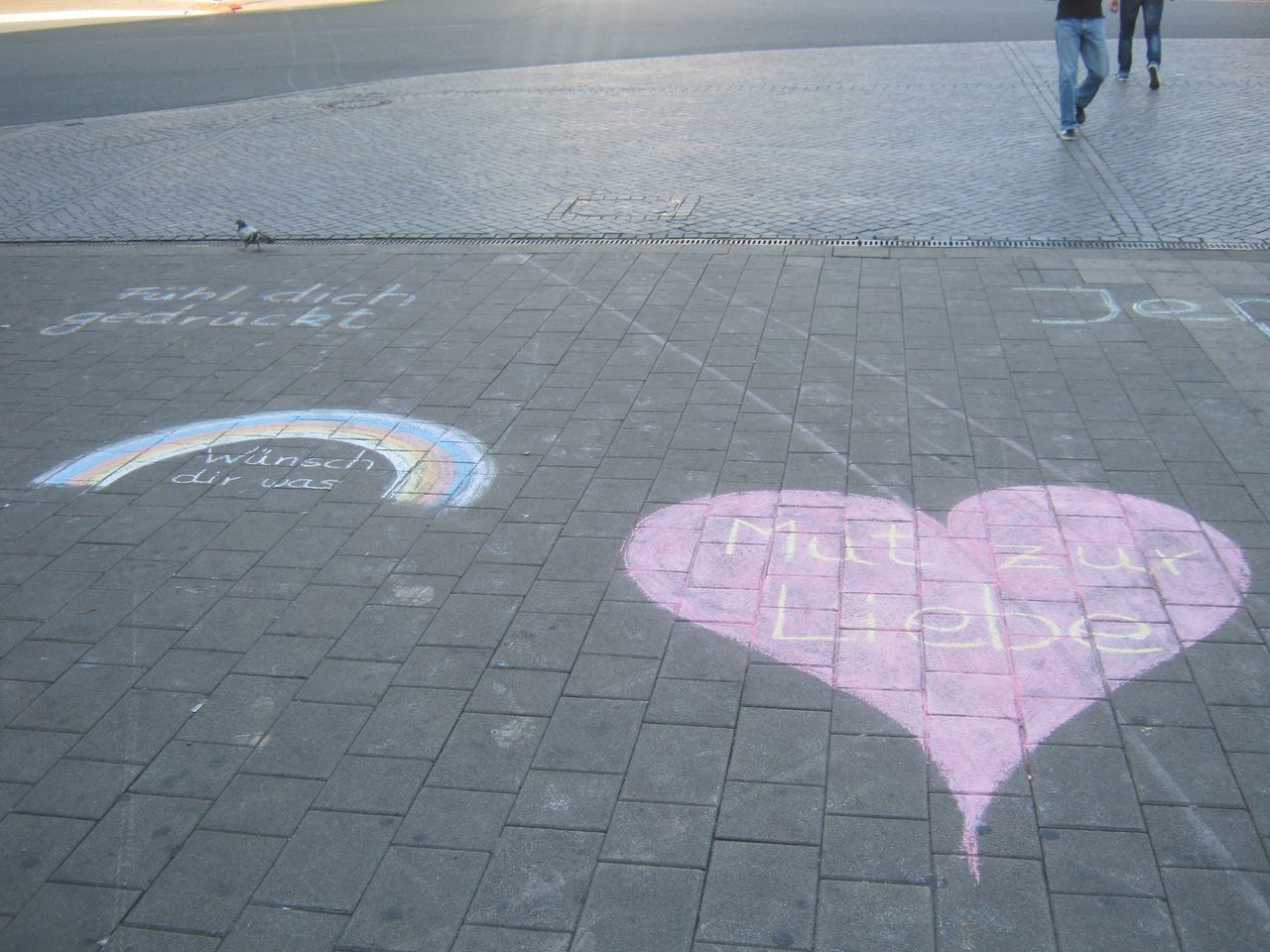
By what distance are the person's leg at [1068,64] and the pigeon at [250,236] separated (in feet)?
24.5

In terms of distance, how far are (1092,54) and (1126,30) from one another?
8.28ft

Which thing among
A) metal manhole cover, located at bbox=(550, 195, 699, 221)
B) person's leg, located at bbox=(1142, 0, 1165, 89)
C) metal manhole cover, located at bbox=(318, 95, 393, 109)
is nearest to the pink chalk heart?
metal manhole cover, located at bbox=(550, 195, 699, 221)

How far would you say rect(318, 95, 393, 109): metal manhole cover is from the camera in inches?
562

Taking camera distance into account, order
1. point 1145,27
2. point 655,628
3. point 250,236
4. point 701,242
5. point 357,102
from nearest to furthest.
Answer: point 655,628, point 701,242, point 250,236, point 1145,27, point 357,102

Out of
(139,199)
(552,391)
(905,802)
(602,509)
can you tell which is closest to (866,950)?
(905,802)

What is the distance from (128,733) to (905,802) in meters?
2.63

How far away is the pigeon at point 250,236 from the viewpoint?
9.16 metres

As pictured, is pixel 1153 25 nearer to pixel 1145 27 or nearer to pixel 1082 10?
pixel 1145 27

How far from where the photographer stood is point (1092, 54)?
10633 millimetres

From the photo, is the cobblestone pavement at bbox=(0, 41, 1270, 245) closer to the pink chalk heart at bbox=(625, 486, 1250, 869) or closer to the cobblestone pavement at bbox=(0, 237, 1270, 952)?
the cobblestone pavement at bbox=(0, 237, 1270, 952)

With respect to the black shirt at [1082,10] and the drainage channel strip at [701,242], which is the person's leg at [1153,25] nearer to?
the black shirt at [1082,10]

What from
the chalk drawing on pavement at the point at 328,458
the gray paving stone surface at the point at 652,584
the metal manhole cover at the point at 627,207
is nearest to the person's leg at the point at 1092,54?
the gray paving stone surface at the point at 652,584

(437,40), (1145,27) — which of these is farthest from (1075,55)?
(437,40)

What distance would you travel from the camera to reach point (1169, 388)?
5922mm
